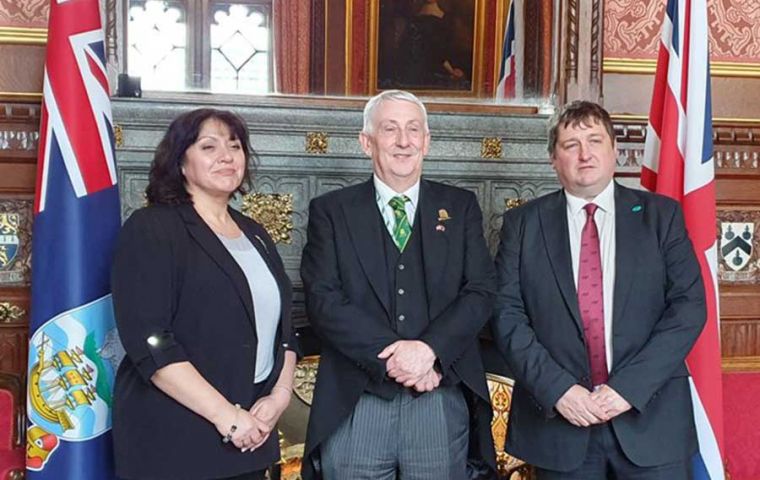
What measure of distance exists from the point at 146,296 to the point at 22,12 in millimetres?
1793

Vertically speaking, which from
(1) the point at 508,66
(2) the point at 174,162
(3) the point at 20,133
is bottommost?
(2) the point at 174,162

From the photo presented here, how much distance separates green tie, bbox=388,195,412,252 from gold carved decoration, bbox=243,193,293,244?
99cm

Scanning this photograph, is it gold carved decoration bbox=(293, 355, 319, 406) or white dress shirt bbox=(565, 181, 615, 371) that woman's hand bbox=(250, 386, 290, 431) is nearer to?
white dress shirt bbox=(565, 181, 615, 371)

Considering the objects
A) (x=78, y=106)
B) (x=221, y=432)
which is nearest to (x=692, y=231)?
(x=221, y=432)

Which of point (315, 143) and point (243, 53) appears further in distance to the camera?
point (243, 53)

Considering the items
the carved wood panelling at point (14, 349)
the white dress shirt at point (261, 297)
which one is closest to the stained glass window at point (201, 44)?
the carved wood panelling at point (14, 349)

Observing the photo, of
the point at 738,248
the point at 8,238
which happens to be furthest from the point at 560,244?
the point at 8,238

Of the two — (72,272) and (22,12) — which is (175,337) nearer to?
(72,272)

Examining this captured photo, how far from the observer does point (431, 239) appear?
231 cm

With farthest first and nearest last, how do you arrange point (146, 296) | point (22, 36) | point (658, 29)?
point (658, 29), point (22, 36), point (146, 296)

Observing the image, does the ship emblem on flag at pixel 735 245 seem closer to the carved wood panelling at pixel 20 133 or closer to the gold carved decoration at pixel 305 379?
the gold carved decoration at pixel 305 379

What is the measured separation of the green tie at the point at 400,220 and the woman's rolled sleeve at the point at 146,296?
0.64m

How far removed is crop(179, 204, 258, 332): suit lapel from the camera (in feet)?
6.69

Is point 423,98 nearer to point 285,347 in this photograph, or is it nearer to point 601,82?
point 601,82
